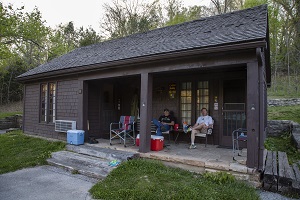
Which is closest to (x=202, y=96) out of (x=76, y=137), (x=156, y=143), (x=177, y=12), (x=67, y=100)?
(x=156, y=143)

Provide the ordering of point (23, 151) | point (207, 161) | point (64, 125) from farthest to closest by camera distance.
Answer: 1. point (64, 125)
2. point (23, 151)
3. point (207, 161)

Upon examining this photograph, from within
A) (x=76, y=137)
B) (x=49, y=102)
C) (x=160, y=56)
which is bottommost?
(x=76, y=137)

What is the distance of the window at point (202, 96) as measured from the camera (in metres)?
5.98

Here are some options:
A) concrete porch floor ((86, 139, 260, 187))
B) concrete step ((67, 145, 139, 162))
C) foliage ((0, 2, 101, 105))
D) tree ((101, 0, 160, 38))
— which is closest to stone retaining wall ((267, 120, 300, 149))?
concrete porch floor ((86, 139, 260, 187))

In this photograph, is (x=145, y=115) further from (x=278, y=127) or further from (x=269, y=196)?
(x=278, y=127)

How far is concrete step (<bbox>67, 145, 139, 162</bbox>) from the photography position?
4.58m

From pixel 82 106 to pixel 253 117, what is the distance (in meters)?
4.74

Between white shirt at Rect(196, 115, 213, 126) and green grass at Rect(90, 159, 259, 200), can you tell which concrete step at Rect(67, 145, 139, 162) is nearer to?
green grass at Rect(90, 159, 259, 200)

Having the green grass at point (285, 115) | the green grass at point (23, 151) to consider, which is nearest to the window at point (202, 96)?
the green grass at point (23, 151)

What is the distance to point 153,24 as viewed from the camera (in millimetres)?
17938

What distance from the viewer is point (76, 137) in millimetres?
5887

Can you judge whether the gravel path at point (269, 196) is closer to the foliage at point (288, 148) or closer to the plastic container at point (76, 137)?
the foliage at point (288, 148)

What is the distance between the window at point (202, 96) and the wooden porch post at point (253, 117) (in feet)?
7.78

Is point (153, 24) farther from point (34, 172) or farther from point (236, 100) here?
point (34, 172)
